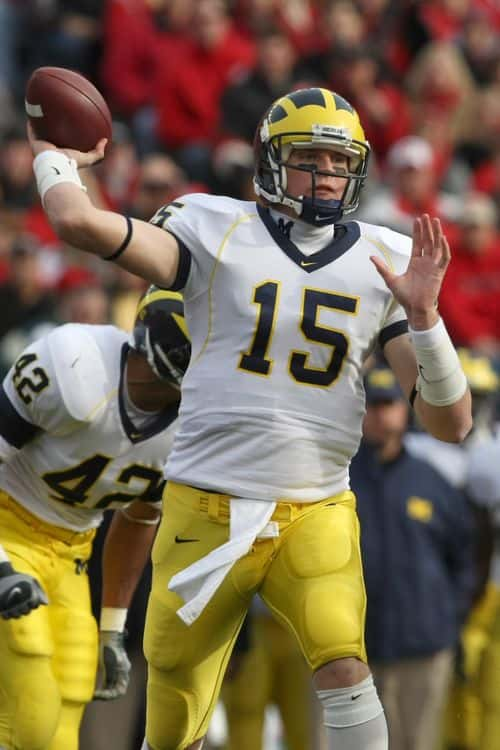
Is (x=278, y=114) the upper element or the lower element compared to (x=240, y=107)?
lower

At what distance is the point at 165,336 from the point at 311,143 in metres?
0.83

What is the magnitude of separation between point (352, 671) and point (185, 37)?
6.93 m

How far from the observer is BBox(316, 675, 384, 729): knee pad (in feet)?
13.5

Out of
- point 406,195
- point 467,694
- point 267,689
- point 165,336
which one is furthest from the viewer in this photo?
point 406,195

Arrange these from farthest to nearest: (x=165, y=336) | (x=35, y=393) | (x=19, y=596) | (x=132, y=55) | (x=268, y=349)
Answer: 1. (x=132, y=55)
2. (x=35, y=393)
3. (x=165, y=336)
4. (x=19, y=596)
5. (x=268, y=349)

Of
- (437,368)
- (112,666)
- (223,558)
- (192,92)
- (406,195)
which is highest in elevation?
(192,92)

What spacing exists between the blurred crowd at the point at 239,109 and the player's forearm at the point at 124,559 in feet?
8.95

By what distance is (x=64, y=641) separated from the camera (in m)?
5.25

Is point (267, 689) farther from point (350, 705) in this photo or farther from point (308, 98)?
point (308, 98)

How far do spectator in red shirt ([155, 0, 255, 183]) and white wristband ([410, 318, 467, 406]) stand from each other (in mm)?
6020

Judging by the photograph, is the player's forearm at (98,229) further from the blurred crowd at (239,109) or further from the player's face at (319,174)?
the blurred crowd at (239,109)

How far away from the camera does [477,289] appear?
30.8ft

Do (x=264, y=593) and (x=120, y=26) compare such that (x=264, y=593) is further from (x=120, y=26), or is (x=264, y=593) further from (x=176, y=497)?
(x=120, y=26)

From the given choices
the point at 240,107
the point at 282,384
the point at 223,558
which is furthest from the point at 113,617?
the point at 240,107
